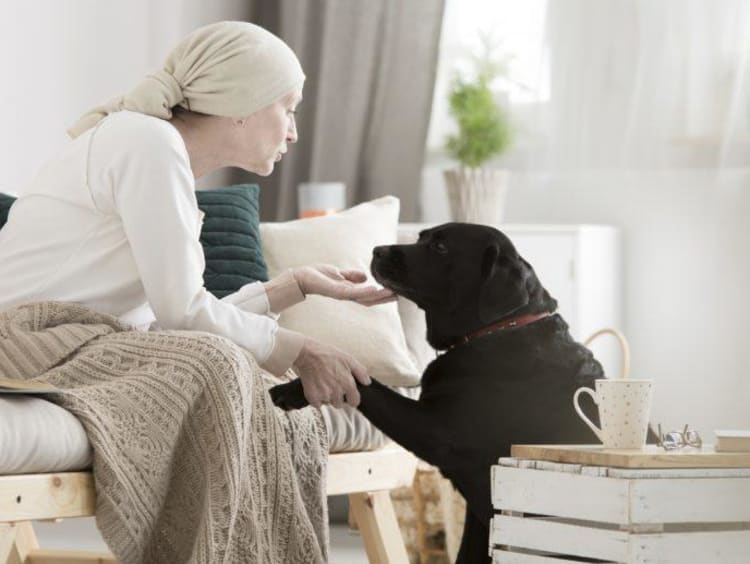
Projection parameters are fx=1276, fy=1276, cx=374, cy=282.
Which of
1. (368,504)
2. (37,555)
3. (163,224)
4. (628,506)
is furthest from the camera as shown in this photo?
(37,555)

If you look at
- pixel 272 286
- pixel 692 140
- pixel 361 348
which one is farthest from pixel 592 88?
pixel 272 286

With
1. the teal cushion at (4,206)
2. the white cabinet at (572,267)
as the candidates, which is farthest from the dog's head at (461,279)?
the white cabinet at (572,267)

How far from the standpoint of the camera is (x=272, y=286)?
2076mm

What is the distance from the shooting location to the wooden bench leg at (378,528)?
85.5 inches

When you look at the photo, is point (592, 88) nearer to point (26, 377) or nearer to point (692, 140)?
point (692, 140)

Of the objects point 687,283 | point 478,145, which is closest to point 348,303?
point 478,145

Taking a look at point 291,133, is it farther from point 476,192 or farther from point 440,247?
point 476,192

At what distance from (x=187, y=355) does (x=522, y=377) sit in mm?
499

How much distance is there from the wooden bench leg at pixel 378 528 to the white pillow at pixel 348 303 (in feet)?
0.96

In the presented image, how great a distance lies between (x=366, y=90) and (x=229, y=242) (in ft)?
5.21

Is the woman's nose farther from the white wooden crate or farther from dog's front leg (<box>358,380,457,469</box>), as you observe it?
the white wooden crate

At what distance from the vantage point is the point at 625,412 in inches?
59.1

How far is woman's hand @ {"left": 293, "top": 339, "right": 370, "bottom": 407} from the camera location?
1.77 meters

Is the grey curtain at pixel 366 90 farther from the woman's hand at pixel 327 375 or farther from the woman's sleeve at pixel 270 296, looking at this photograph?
the woman's hand at pixel 327 375
